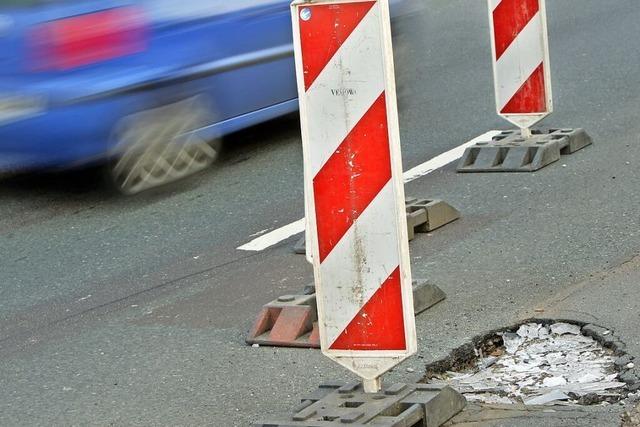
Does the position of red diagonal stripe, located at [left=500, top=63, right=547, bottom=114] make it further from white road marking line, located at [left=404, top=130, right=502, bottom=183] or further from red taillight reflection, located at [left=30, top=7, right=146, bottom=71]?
red taillight reflection, located at [left=30, top=7, right=146, bottom=71]

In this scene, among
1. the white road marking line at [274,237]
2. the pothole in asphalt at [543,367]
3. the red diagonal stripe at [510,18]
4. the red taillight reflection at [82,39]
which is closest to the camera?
the pothole in asphalt at [543,367]

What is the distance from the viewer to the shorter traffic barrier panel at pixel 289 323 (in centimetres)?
598

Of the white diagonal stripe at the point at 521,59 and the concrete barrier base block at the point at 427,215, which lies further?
the white diagonal stripe at the point at 521,59

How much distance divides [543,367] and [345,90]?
1659 mm

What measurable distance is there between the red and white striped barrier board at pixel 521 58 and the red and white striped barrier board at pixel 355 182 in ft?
13.6

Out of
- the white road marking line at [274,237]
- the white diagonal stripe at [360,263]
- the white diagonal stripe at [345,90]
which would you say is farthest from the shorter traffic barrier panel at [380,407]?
the white road marking line at [274,237]

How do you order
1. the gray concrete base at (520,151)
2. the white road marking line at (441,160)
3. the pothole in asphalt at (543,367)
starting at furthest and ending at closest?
1. the white road marking line at (441,160)
2. the gray concrete base at (520,151)
3. the pothole in asphalt at (543,367)

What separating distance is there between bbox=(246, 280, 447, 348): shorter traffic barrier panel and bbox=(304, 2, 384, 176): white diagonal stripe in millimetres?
1463

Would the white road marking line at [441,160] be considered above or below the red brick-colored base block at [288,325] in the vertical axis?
above

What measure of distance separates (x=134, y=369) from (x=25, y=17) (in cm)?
302

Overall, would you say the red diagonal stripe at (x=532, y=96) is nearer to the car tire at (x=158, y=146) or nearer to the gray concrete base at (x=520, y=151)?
→ the gray concrete base at (x=520, y=151)

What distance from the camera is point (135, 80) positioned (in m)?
8.56

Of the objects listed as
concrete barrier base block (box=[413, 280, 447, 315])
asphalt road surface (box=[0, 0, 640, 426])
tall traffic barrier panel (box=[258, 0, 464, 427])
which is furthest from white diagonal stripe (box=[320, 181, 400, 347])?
concrete barrier base block (box=[413, 280, 447, 315])

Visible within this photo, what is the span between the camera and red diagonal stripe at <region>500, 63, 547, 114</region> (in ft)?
28.6
